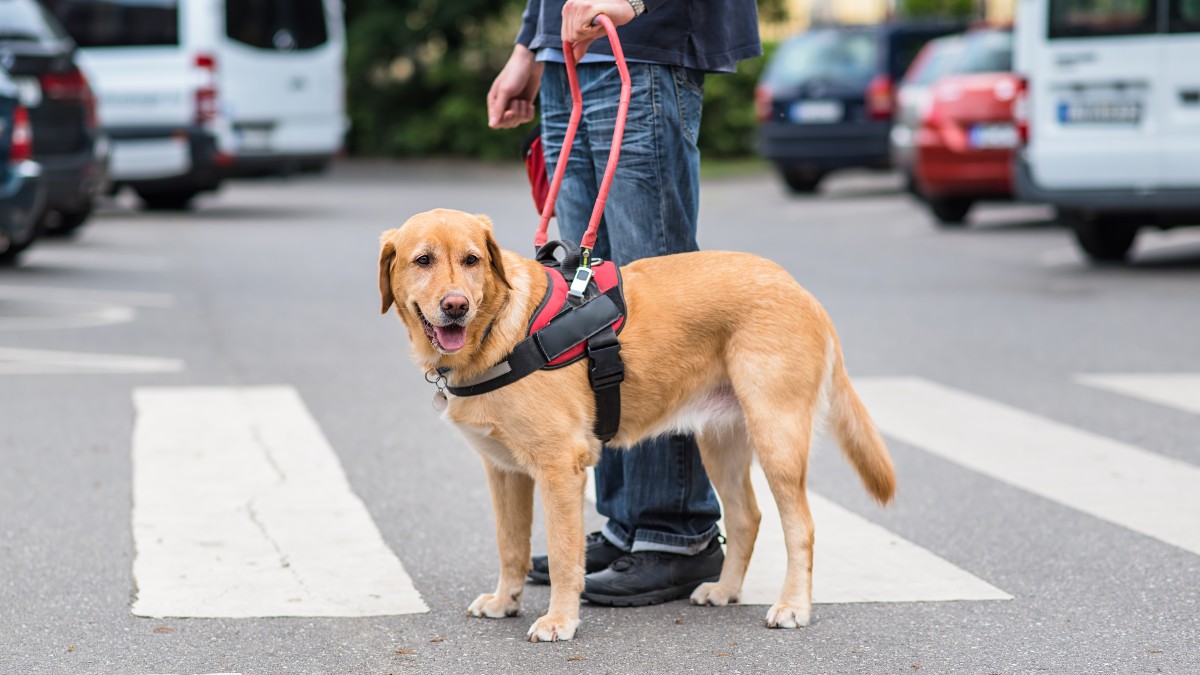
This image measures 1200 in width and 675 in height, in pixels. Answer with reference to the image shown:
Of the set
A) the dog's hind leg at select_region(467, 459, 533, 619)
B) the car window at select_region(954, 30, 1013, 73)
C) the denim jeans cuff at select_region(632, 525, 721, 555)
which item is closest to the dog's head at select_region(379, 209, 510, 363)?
the dog's hind leg at select_region(467, 459, 533, 619)

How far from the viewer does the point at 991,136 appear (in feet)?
47.5

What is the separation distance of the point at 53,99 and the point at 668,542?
29.8ft

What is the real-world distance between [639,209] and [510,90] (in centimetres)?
55

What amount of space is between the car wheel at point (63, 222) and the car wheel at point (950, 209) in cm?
789

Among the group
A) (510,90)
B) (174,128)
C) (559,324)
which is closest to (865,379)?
(510,90)

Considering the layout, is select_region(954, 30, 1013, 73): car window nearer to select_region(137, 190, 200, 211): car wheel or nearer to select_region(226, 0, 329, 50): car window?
select_region(226, 0, 329, 50): car window

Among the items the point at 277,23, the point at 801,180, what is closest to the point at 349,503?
the point at 277,23

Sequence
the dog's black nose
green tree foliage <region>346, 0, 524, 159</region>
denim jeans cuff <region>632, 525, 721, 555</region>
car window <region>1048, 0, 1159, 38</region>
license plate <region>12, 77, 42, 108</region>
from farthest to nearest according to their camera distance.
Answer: green tree foliage <region>346, 0, 524, 159</region>
license plate <region>12, 77, 42, 108</region>
car window <region>1048, 0, 1159, 38</region>
denim jeans cuff <region>632, 525, 721, 555</region>
the dog's black nose

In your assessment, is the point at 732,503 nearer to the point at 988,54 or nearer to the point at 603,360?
the point at 603,360

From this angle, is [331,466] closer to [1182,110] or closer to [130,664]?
[130,664]

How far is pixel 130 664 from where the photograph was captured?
147 inches

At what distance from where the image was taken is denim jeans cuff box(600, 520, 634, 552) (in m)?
4.45

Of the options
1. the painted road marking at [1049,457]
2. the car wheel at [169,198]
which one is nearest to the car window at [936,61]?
the car wheel at [169,198]

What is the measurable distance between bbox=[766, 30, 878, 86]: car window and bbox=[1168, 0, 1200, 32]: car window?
8.31m
